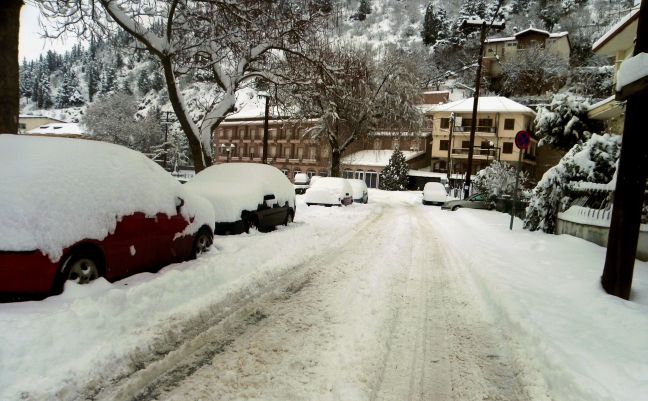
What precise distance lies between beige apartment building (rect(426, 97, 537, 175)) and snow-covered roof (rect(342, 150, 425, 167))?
318cm

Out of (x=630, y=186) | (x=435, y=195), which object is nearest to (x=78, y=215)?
(x=630, y=186)

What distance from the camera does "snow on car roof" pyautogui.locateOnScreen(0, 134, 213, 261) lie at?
3.89 meters

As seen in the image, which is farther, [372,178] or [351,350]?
[372,178]

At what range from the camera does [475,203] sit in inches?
889

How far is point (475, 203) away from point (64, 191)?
21.5 meters

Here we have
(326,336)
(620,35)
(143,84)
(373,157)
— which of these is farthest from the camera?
(143,84)

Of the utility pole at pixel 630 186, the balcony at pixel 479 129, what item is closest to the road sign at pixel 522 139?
the utility pole at pixel 630 186

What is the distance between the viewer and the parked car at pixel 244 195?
8.99 metres

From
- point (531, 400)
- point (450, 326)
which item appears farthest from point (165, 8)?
point (531, 400)

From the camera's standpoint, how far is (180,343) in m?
3.76

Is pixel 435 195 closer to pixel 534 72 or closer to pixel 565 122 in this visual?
pixel 565 122

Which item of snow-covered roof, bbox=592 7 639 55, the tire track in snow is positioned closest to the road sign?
snow-covered roof, bbox=592 7 639 55

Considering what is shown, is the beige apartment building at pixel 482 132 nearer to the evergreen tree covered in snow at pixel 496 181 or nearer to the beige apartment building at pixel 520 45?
the beige apartment building at pixel 520 45

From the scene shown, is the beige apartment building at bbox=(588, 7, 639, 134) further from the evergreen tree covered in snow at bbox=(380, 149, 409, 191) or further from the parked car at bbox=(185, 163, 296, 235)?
the evergreen tree covered in snow at bbox=(380, 149, 409, 191)
